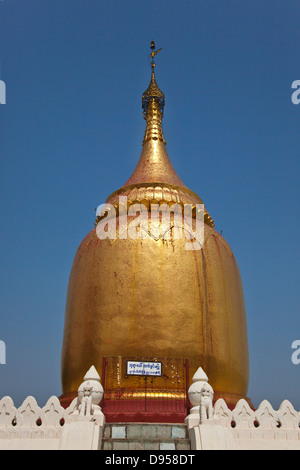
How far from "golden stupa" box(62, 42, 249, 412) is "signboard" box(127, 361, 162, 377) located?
62 centimetres

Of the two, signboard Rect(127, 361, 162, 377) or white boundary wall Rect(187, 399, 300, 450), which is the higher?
signboard Rect(127, 361, 162, 377)

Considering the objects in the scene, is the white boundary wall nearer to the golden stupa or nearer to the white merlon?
the white merlon

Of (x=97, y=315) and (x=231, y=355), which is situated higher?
(x=97, y=315)

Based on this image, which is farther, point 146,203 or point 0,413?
point 146,203

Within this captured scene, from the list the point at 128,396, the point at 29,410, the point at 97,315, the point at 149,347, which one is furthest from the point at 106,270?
the point at 29,410

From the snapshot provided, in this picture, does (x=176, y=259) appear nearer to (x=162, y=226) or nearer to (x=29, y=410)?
(x=162, y=226)

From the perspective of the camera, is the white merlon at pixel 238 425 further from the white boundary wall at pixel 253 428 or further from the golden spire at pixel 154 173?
the golden spire at pixel 154 173

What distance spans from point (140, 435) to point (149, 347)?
393cm

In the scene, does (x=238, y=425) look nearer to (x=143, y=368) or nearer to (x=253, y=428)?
(x=253, y=428)

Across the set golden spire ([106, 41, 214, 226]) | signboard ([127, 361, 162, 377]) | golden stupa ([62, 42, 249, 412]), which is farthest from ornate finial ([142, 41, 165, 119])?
signboard ([127, 361, 162, 377])

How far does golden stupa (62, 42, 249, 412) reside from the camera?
1437 centimetres

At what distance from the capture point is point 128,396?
13.1 metres
